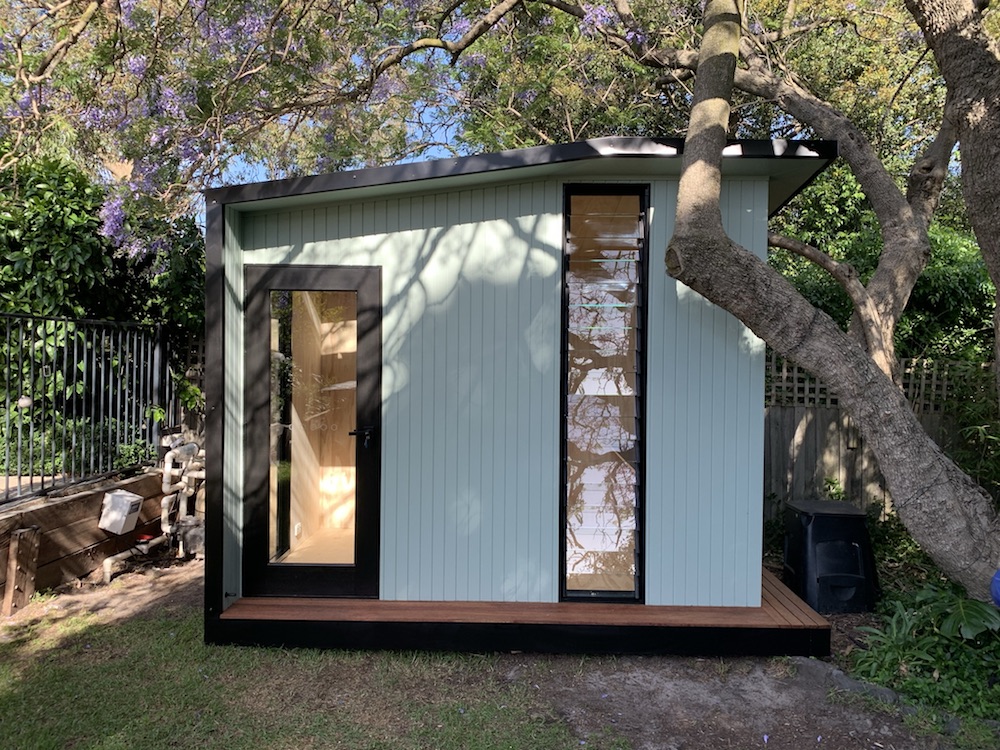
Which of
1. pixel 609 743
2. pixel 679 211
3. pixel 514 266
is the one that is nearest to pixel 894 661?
pixel 609 743

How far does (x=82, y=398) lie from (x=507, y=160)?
3.78 metres

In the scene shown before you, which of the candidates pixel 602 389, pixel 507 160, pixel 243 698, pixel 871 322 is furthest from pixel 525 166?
pixel 243 698

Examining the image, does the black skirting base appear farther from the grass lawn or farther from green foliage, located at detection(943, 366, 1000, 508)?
green foliage, located at detection(943, 366, 1000, 508)

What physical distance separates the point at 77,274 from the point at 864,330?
5.71 metres

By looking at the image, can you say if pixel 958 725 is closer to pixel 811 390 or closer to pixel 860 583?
pixel 860 583

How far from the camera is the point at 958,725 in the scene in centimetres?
274

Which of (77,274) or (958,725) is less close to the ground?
(77,274)

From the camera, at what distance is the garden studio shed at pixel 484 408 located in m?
3.62

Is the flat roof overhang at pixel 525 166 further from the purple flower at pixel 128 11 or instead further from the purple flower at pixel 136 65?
the purple flower at pixel 136 65

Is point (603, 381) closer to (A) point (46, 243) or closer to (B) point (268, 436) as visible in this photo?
(B) point (268, 436)

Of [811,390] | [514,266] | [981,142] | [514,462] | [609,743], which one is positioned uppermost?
[981,142]

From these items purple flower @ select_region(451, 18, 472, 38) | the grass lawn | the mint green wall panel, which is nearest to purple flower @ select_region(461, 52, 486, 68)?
purple flower @ select_region(451, 18, 472, 38)

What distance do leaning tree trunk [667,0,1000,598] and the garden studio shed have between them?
0.41m

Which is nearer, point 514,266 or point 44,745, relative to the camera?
point 44,745
